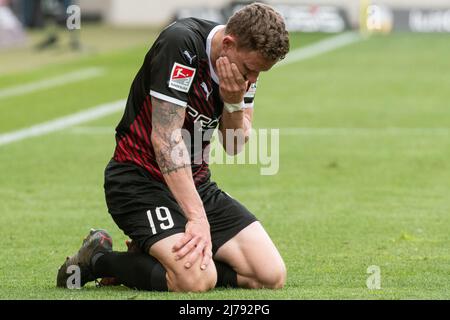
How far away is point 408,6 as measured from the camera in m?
31.0

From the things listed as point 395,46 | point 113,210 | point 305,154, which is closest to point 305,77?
point 395,46

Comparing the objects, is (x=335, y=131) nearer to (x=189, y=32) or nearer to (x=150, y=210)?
(x=150, y=210)

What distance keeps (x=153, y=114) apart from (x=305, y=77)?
1528 cm

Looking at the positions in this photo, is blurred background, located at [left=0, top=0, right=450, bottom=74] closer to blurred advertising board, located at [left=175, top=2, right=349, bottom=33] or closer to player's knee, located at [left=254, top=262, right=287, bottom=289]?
blurred advertising board, located at [left=175, top=2, right=349, bottom=33]

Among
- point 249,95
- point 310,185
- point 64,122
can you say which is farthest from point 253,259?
point 64,122

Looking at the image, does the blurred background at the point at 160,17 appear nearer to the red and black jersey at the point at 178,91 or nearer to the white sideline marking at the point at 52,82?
the white sideline marking at the point at 52,82

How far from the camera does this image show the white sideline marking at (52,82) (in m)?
19.3

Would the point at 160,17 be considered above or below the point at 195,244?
below

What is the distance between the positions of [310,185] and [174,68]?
494 cm

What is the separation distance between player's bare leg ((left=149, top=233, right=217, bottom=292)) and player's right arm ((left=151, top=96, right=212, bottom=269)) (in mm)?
41

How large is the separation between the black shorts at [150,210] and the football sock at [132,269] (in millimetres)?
96

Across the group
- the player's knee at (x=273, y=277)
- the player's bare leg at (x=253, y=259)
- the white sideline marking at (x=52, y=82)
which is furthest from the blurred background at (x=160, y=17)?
the player's knee at (x=273, y=277)

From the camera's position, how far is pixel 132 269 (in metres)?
6.88

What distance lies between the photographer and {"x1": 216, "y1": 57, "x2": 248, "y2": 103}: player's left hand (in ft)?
21.5
